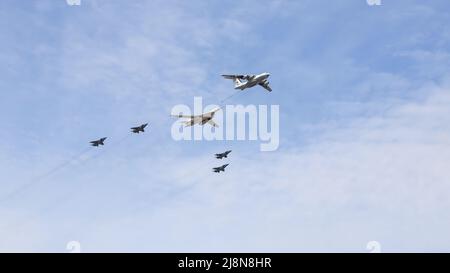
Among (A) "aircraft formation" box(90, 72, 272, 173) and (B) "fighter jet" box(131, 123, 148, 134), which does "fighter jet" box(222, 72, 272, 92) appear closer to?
(A) "aircraft formation" box(90, 72, 272, 173)

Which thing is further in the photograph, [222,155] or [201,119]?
[222,155]

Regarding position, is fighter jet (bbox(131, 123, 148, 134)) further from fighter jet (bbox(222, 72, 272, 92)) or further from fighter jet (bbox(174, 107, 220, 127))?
fighter jet (bbox(222, 72, 272, 92))

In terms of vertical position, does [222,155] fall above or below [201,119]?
below

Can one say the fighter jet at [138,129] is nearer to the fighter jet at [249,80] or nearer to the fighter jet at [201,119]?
the fighter jet at [201,119]

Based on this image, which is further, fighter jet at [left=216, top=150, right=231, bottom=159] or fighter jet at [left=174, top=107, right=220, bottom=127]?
fighter jet at [left=216, top=150, right=231, bottom=159]

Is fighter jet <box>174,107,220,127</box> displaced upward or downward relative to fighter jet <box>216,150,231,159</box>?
upward

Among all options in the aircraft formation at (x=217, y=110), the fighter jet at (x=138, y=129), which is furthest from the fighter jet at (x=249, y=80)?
the fighter jet at (x=138, y=129)

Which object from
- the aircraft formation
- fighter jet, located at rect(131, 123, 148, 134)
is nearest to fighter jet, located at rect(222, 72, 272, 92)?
the aircraft formation
